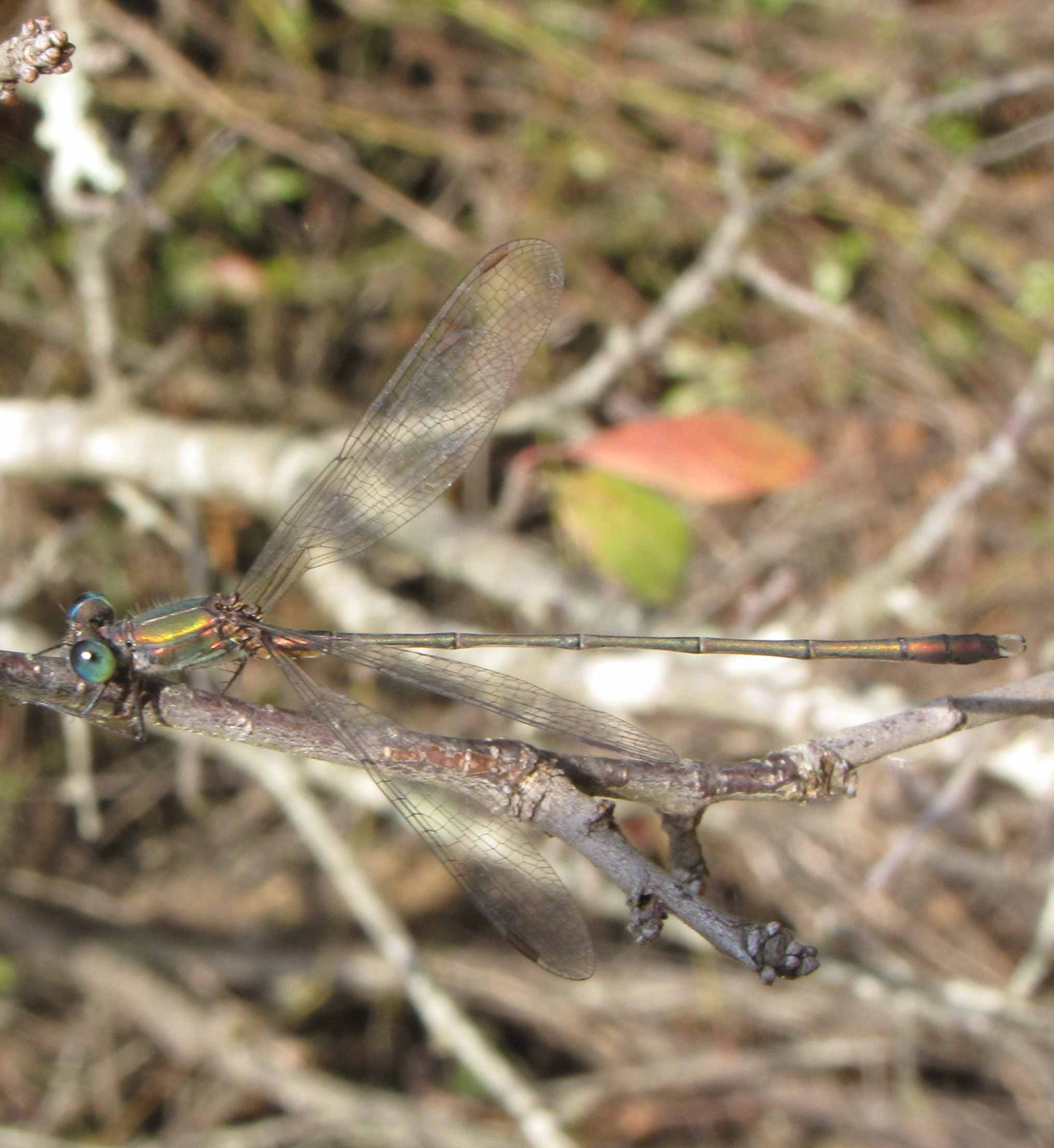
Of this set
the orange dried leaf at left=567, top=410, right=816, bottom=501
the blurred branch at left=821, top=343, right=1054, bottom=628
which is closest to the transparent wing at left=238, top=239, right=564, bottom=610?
the orange dried leaf at left=567, top=410, right=816, bottom=501

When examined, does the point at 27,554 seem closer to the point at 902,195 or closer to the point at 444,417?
the point at 444,417

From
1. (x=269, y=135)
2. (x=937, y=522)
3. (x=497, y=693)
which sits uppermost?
(x=269, y=135)

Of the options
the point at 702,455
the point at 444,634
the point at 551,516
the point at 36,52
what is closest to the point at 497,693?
the point at 444,634

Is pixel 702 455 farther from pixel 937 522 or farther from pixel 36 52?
pixel 36 52

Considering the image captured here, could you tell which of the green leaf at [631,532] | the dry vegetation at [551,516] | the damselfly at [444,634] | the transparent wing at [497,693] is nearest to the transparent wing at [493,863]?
the damselfly at [444,634]

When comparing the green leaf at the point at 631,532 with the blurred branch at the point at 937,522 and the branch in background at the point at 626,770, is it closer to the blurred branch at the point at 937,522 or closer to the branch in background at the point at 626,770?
the blurred branch at the point at 937,522
